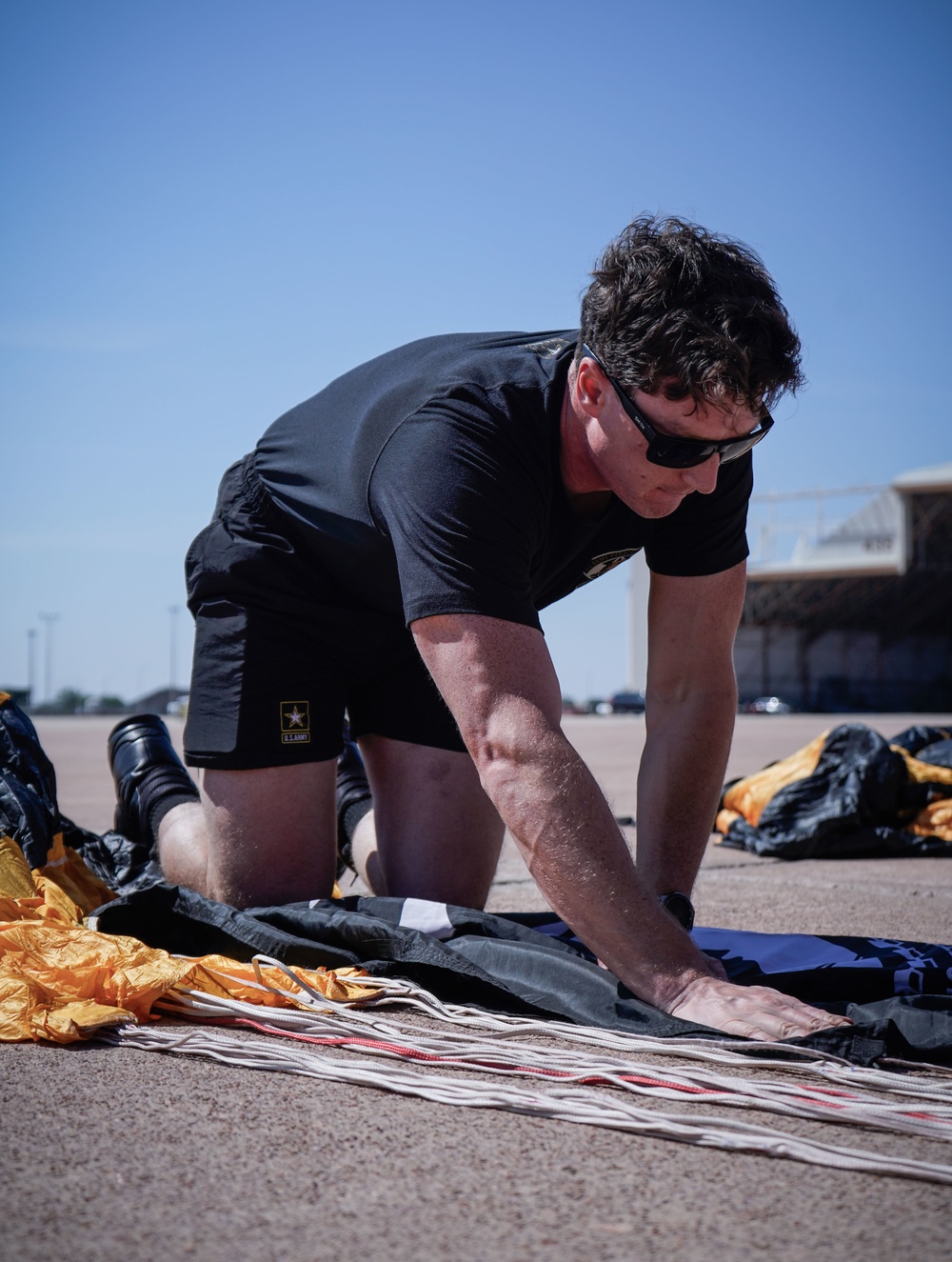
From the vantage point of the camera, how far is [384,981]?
240cm

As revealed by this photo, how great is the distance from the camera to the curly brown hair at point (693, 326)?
7.02 feet

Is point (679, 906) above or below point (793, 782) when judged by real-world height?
above

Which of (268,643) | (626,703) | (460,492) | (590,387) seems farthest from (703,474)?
(626,703)

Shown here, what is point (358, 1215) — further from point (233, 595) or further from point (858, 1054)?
point (233, 595)

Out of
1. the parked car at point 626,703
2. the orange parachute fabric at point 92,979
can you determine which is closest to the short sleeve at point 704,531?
the orange parachute fabric at point 92,979

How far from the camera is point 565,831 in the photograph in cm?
203

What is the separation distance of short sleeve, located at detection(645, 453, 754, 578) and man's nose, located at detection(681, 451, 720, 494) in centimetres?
43

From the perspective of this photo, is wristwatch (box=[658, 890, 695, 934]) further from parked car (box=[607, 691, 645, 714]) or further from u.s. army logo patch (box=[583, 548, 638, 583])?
parked car (box=[607, 691, 645, 714])

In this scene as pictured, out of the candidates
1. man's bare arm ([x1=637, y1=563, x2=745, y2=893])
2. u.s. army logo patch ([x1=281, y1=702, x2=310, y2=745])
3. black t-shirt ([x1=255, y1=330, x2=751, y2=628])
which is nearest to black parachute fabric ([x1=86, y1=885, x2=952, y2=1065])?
man's bare arm ([x1=637, y1=563, x2=745, y2=893])

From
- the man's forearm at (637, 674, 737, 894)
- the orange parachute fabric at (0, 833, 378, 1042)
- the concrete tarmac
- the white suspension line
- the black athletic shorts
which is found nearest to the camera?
the concrete tarmac

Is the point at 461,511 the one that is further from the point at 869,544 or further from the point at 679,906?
the point at 869,544

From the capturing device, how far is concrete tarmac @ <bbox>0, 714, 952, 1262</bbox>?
1.26 m

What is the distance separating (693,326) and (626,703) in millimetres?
46051

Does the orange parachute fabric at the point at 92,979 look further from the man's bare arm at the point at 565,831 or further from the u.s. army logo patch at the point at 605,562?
the u.s. army logo patch at the point at 605,562
